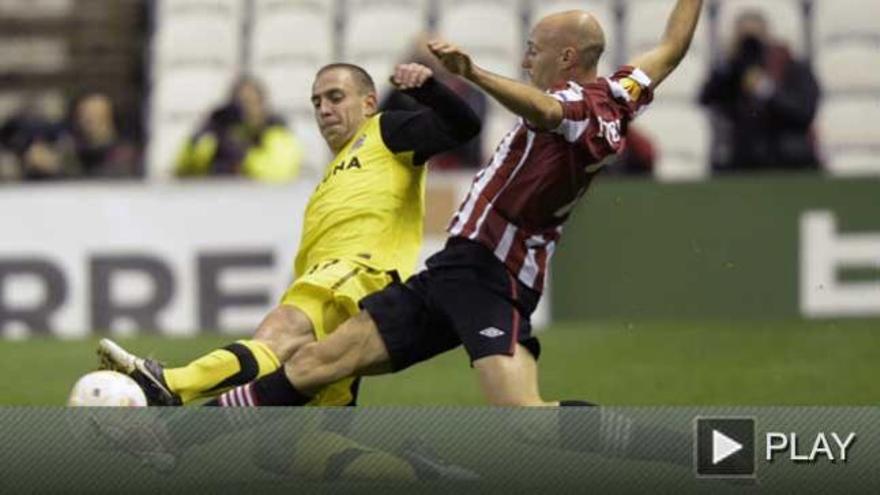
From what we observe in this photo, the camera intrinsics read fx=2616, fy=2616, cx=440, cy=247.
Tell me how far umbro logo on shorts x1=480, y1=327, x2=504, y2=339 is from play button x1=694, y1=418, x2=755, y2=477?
127 centimetres

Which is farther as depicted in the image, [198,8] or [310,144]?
[198,8]

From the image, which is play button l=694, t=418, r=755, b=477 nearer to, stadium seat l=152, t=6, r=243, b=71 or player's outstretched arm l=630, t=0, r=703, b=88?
player's outstretched arm l=630, t=0, r=703, b=88

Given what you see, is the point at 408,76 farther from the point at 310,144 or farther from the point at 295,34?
the point at 295,34

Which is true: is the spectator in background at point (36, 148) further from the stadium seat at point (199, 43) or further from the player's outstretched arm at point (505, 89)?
the player's outstretched arm at point (505, 89)

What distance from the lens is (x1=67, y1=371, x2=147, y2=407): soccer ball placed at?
9.19 metres

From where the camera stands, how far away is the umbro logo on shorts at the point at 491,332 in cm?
909

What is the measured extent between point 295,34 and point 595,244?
4134 mm

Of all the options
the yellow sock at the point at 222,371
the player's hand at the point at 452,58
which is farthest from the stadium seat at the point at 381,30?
the player's hand at the point at 452,58

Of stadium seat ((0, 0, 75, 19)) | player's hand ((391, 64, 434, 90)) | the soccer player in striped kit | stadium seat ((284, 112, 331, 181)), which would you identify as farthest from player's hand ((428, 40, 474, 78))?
stadium seat ((0, 0, 75, 19))

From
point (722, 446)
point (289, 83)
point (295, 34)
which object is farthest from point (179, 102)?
point (722, 446)

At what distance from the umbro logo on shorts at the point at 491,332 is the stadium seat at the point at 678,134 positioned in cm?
870

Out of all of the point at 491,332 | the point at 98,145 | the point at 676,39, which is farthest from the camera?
the point at 98,145

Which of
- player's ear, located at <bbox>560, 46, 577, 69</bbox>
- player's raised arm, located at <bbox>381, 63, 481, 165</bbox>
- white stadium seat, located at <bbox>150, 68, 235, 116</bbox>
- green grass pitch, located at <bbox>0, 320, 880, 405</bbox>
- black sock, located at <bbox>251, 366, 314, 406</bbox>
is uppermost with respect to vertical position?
player's ear, located at <bbox>560, 46, 577, 69</bbox>

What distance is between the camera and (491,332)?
9.09m
